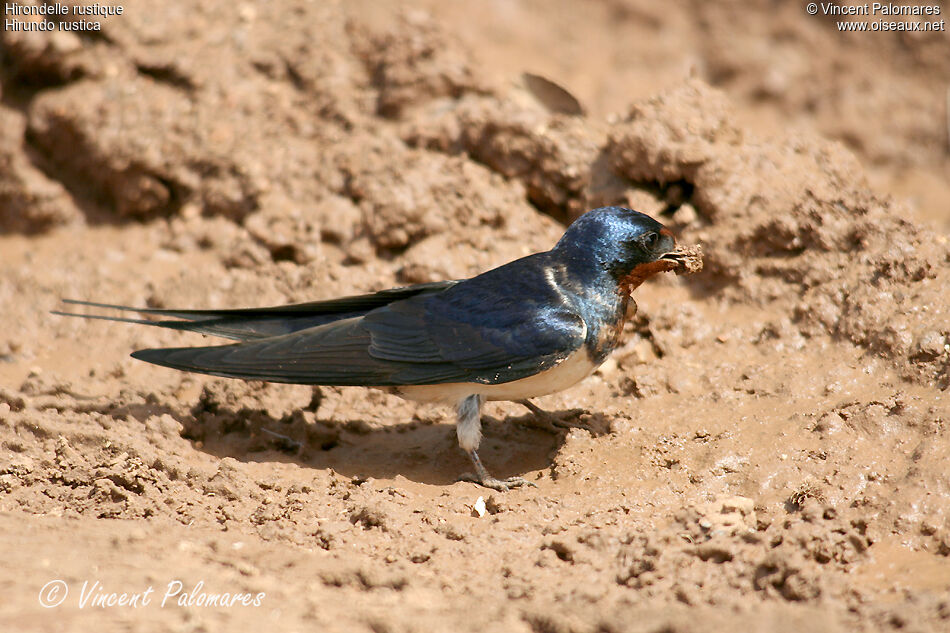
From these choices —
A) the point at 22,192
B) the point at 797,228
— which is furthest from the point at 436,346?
the point at 22,192

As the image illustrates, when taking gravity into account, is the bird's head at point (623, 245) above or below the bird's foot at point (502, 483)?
above

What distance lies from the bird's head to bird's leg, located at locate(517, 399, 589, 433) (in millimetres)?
689

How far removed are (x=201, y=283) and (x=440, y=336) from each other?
1858mm

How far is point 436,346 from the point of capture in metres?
4.06

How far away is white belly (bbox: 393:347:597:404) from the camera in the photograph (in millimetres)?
3928

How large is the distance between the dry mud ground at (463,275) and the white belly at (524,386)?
316 millimetres

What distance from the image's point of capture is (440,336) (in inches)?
160

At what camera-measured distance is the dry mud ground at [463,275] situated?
302 centimetres

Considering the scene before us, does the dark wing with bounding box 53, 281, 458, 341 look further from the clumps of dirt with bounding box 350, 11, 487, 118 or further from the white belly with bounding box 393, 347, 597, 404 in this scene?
the clumps of dirt with bounding box 350, 11, 487, 118

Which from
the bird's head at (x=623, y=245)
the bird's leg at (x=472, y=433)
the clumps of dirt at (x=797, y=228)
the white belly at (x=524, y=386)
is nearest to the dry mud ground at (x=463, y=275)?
the clumps of dirt at (x=797, y=228)

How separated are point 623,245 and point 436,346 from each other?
945 mm

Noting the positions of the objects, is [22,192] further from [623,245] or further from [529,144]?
[623,245]

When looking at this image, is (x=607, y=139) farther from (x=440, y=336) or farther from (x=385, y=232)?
(x=440, y=336)

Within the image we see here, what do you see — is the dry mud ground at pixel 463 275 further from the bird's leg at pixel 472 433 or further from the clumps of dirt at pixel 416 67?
the bird's leg at pixel 472 433
